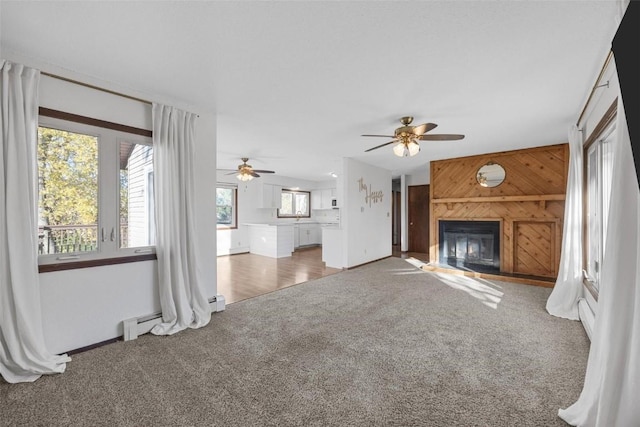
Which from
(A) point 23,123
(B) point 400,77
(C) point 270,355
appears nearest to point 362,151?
(B) point 400,77

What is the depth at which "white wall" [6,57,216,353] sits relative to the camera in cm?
220

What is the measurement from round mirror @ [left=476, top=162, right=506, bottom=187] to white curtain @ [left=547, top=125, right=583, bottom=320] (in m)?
1.93

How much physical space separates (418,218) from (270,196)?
473 cm

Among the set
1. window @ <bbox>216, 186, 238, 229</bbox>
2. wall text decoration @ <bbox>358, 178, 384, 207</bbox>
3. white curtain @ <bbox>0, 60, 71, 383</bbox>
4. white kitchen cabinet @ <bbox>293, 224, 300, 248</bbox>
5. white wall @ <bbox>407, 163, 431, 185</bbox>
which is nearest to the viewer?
white curtain @ <bbox>0, 60, 71, 383</bbox>

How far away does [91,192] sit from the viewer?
8.13ft

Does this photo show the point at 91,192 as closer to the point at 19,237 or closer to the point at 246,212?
the point at 19,237

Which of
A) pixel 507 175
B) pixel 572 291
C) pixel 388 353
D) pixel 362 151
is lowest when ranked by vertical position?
pixel 388 353

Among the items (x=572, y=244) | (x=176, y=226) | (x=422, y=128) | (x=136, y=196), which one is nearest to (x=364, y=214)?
(x=422, y=128)

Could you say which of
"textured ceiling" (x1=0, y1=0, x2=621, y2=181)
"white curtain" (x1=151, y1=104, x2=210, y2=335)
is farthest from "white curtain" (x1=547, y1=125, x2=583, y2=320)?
"white curtain" (x1=151, y1=104, x2=210, y2=335)

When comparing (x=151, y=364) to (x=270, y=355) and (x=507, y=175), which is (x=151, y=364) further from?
(x=507, y=175)

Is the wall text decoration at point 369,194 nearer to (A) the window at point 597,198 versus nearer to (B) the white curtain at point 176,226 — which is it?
(A) the window at point 597,198

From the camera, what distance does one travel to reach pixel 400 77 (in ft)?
7.77

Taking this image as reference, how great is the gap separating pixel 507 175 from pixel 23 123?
6.82 metres

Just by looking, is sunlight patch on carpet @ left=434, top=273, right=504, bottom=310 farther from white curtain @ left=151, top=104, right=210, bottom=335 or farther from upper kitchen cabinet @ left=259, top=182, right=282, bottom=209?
upper kitchen cabinet @ left=259, top=182, right=282, bottom=209
